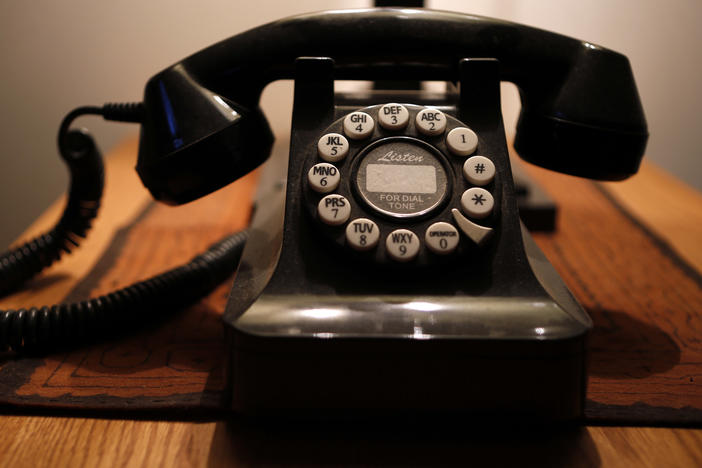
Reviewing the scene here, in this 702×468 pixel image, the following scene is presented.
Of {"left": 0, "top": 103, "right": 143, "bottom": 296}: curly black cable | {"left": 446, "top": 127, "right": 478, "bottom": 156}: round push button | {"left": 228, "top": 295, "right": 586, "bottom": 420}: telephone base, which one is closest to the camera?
{"left": 228, "top": 295, "right": 586, "bottom": 420}: telephone base

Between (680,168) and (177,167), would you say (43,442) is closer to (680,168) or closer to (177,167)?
(177,167)

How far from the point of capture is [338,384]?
41 cm

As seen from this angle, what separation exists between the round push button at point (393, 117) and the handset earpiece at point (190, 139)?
0.15 metres

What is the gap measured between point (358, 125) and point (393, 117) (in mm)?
33

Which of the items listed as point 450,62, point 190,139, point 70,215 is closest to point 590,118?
point 450,62

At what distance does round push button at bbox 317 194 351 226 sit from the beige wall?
0.75 meters

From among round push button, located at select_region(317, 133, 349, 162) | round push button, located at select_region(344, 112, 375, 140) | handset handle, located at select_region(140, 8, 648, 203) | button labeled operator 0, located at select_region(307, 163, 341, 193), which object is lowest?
button labeled operator 0, located at select_region(307, 163, 341, 193)

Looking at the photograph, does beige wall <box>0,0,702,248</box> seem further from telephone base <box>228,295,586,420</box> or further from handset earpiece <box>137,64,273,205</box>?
telephone base <box>228,295,586,420</box>

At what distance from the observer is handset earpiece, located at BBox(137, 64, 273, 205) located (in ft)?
1.84

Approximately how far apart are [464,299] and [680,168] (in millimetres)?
1205

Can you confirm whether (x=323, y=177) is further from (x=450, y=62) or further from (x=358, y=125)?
(x=450, y=62)

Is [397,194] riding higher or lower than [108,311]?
higher

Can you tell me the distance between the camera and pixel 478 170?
497mm

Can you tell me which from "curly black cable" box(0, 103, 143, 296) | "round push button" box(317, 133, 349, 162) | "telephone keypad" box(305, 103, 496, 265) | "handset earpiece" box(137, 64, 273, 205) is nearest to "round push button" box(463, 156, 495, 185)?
"telephone keypad" box(305, 103, 496, 265)
